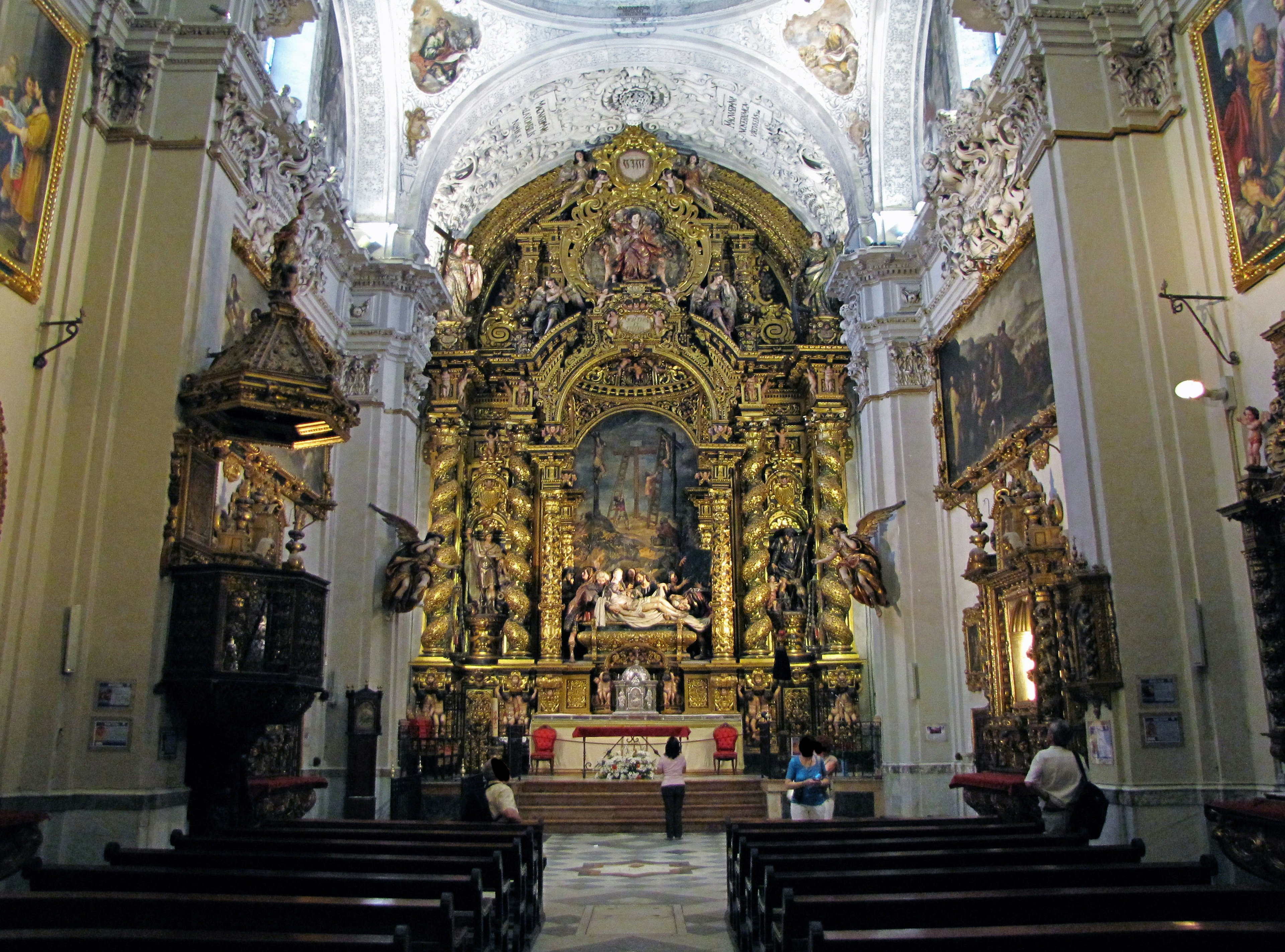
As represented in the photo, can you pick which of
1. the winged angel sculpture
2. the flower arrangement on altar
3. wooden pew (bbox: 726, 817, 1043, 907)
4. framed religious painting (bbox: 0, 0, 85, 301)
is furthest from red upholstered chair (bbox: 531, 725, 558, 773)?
framed religious painting (bbox: 0, 0, 85, 301)

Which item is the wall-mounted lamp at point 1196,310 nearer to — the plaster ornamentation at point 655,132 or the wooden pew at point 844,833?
the wooden pew at point 844,833

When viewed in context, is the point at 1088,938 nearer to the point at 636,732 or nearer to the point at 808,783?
the point at 808,783

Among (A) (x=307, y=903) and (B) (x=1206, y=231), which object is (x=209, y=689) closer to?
(A) (x=307, y=903)

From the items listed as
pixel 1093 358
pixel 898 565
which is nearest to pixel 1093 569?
pixel 1093 358

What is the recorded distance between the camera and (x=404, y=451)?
51.4 feet

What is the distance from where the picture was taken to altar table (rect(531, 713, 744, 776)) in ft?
55.9

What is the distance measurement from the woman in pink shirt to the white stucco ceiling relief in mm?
8886

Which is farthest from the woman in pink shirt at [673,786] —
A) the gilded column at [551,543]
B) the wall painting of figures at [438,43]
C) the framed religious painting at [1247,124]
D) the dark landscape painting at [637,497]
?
the wall painting of figures at [438,43]

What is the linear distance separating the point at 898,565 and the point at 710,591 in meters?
4.95

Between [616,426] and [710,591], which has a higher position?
[616,426]

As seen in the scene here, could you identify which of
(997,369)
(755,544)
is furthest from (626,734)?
(997,369)

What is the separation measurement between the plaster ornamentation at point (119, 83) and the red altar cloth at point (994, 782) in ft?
31.7

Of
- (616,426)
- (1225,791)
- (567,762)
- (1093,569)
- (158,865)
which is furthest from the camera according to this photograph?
(616,426)

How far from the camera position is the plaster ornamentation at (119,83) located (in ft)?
29.3
